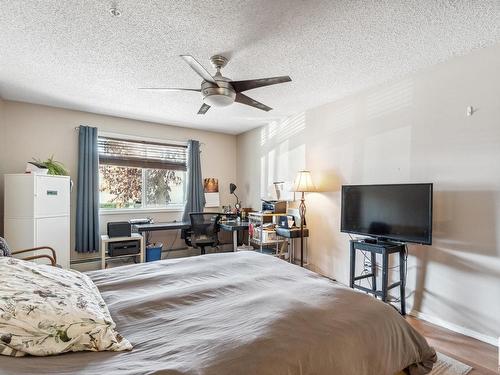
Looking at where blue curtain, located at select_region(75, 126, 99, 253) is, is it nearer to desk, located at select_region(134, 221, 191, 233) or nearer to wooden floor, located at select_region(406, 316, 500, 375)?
desk, located at select_region(134, 221, 191, 233)

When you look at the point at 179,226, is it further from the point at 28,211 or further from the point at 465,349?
the point at 465,349

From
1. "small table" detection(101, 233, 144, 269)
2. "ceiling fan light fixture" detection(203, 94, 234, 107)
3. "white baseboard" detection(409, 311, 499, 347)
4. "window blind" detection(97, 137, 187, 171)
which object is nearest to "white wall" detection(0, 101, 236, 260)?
"window blind" detection(97, 137, 187, 171)

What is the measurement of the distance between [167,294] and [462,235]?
2.49 meters

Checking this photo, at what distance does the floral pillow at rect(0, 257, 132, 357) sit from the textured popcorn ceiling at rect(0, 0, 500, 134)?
68.7 inches

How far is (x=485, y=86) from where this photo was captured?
90.8 inches

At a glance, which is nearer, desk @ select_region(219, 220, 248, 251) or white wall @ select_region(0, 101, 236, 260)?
white wall @ select_region(0, 101, 236, 260)

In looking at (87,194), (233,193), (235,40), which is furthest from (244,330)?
(233,193)

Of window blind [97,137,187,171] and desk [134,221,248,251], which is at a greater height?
window blind [97,137,187,171]

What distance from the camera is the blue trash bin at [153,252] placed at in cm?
429

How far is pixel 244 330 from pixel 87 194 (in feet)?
12.4

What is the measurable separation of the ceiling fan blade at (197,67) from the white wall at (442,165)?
1.97m

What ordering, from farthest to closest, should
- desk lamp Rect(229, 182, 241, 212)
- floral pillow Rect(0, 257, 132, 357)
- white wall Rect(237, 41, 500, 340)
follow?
desk lamp Rect(229, 182, 241, 212) < white wall Rect(237, 41, 500, 340) < floral pillow Rect(0, 257, 132, 357)

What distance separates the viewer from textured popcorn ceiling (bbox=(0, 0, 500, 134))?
1843mm

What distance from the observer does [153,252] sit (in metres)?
4.32
